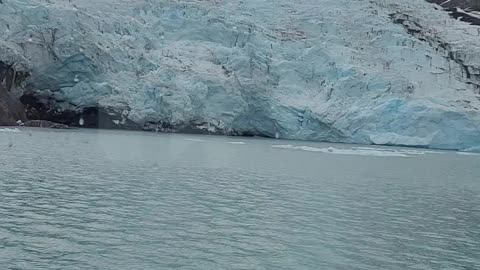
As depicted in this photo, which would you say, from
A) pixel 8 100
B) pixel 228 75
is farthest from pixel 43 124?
pixel 228 75

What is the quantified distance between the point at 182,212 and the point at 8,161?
5.06 m

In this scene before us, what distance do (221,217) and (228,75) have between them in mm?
19642

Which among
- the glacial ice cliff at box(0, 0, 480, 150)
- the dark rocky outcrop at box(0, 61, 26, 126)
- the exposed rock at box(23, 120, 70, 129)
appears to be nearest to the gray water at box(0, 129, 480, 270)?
the dark rocky outcrop at box(0, 61, 26, 126)

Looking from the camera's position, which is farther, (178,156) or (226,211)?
(178,156)

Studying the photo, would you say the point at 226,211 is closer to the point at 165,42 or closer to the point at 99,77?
the point at 99,77

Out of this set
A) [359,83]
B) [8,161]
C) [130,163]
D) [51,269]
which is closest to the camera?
[51,269]

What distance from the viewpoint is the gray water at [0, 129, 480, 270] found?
4.64 metres

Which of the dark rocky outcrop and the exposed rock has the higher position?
the dark rocky outcrop

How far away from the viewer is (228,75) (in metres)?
25.6

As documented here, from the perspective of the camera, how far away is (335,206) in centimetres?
742

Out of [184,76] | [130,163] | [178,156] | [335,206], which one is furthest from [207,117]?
[335,206]

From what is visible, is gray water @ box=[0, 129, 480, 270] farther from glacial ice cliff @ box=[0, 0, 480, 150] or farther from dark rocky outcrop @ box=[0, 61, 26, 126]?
glacial ice cliff @ box=[0, 0, 480, 150]

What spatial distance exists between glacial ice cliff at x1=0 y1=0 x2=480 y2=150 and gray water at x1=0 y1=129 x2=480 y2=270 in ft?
41.3

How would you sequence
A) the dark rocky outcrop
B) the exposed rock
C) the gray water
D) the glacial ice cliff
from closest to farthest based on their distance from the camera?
the gray water → the dark rocky outcrop → the exposed rock → the glacial ice cliff
